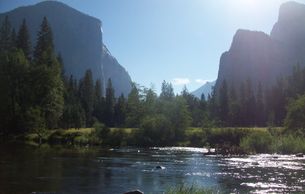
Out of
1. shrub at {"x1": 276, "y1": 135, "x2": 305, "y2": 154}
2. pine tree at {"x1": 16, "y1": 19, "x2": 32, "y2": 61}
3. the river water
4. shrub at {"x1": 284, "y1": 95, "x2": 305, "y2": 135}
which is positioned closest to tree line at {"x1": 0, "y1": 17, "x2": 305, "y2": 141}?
pine tree at {"x1": 16, "y1": 19, "x2": 32, "y2": 61}

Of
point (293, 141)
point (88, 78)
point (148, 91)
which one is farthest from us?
Answer: point (88, 78)

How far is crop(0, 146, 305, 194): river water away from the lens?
90.4 ft

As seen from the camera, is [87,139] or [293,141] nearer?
[293,141]

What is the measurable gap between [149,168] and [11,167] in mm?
11138

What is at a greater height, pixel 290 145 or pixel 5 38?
pixel 5 38

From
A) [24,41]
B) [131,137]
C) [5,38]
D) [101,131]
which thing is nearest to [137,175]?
[101,131]

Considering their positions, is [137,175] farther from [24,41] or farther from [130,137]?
[24,41]

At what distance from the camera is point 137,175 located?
34188 millimetres

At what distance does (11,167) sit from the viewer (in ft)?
118

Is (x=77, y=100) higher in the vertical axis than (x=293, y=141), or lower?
higher

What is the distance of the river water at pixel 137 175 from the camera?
27562 mm

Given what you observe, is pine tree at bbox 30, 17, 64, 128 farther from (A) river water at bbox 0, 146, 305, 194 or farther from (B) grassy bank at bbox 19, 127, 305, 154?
(A) river water at bbox 0, 146, 305, 194

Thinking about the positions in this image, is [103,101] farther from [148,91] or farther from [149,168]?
[149,168]

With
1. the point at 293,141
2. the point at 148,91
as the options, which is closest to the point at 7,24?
the point at 148,91
